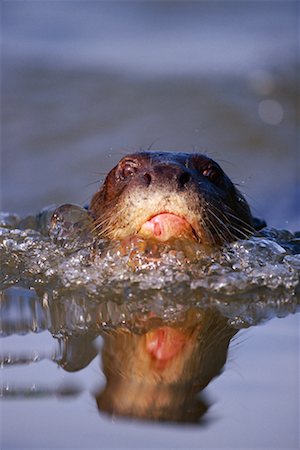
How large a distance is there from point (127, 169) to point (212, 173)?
0.33 metres

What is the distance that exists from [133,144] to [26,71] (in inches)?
67.0

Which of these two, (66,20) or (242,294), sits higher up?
(66,20)

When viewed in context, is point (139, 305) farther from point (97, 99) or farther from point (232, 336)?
point (97, 99)

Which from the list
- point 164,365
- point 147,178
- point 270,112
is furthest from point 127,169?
point 270,112

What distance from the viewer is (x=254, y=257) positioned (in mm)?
4055

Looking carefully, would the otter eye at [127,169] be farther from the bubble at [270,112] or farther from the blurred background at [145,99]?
the bubble at [270,112]

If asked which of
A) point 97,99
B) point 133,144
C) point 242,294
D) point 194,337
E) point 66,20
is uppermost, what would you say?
point 66,20

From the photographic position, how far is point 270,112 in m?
8.00

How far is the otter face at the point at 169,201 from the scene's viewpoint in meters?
3.63

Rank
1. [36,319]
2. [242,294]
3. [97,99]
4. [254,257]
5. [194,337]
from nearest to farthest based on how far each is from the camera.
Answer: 1. [194,337]
2. [36,319]
3. [242,294]
4. [254,257]
5. [97,99]

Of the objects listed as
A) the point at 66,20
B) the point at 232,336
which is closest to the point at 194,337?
the point at 232,336

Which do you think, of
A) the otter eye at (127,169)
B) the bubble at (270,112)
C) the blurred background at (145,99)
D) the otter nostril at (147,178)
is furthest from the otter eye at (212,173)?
the bubble at (270,112)

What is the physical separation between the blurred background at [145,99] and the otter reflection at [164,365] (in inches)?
109

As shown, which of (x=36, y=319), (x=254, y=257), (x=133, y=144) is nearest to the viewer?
(x=36, y=319)
